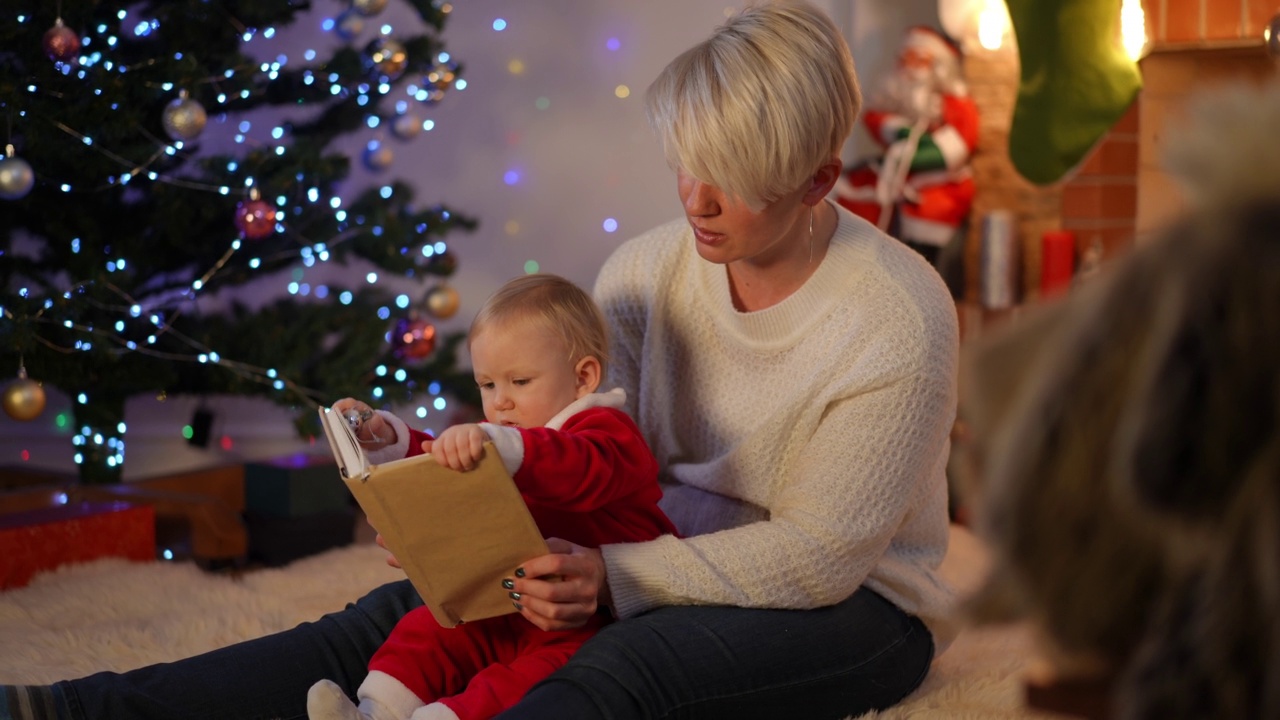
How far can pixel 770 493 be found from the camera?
1.35m

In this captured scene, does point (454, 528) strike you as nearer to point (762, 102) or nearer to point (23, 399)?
point (762, 102)

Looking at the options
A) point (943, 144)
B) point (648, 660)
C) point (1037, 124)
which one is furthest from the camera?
point (943, 144)

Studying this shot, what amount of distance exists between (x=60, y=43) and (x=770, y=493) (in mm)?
1494

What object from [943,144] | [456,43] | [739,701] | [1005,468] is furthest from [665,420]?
[456,43]

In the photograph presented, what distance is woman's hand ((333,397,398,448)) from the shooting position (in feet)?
4.10

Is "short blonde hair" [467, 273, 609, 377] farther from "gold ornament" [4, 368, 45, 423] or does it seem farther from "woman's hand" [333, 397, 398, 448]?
"gold ornament" [4, 368, 45, 423]

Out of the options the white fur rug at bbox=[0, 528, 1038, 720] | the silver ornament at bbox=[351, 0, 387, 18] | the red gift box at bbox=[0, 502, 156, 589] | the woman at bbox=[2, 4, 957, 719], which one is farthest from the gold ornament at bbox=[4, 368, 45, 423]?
the woman at bbox=[2, 4, 957, 719]

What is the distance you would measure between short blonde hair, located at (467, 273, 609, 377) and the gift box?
3.97 feet

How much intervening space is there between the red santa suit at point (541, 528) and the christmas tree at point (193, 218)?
1151mm

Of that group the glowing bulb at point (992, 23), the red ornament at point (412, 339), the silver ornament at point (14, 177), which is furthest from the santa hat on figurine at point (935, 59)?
the silver ornament at point (14, 177)

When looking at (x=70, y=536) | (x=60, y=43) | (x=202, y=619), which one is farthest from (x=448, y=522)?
(x=60, y=43)

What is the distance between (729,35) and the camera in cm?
127

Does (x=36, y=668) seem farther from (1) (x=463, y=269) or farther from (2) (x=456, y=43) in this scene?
(2) (x=456, y=43)

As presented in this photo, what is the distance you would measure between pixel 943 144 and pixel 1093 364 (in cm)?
234
